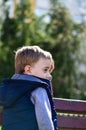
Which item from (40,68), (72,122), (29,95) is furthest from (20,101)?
(72,122)

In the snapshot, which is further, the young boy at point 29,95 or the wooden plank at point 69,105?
the wooden plank at point 69,105

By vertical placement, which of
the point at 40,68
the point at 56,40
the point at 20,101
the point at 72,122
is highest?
the point at 40,68

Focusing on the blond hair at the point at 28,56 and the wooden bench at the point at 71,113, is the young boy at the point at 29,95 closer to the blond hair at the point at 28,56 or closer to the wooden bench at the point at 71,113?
the blond hair at the point at 28,56

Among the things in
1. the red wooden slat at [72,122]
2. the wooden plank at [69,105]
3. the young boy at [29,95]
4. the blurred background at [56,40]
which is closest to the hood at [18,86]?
the young boy at [29,95]

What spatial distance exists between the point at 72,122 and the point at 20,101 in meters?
0.97

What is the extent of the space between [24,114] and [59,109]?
835 mm

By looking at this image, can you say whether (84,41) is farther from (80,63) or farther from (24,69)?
(24,69)

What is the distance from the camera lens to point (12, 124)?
11.8 ft

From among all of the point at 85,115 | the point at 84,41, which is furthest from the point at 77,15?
the point at 85,115

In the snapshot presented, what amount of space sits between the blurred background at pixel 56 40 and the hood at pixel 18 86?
19.5m

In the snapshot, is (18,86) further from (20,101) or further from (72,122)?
(72,122)

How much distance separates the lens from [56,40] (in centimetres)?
2498

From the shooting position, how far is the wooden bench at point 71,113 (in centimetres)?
436

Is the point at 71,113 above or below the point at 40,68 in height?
below
